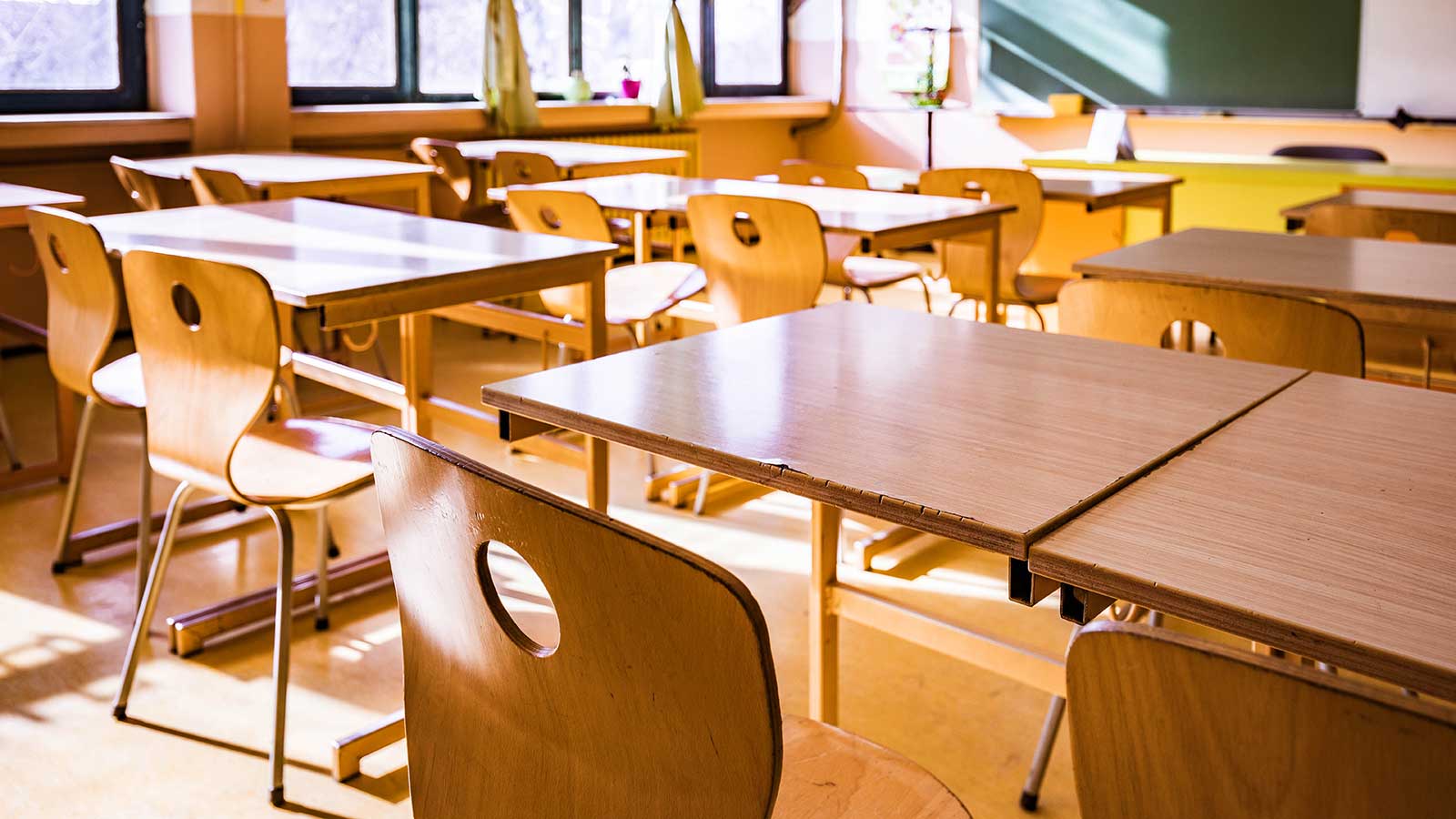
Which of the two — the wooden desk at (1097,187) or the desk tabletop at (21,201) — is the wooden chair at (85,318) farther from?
the wooden desk at (1097,187)

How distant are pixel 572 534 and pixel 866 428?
528 millimetres

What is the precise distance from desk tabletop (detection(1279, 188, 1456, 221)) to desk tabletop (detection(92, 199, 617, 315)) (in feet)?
5.86

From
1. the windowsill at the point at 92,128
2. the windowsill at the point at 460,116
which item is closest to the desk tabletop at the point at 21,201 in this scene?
the windowsill at the point at 92,128

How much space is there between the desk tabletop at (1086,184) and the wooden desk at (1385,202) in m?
0.68

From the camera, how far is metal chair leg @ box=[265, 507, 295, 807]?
198 cm

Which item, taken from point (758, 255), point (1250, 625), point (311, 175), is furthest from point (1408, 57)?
point (1250, 625)

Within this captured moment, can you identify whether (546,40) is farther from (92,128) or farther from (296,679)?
(296,679)

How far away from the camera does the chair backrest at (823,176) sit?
14.6ft

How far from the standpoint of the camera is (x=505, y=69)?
6234mm

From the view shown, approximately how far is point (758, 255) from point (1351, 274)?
142 centimetres

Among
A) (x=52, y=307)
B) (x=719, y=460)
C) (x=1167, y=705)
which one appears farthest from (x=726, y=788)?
(x=52, y=307)

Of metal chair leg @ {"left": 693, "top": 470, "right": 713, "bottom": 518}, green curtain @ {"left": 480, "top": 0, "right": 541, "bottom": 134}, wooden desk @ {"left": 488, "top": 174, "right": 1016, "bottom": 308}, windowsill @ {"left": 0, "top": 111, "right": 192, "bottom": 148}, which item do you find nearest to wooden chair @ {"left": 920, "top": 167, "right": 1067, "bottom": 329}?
Answer: wooden desk @ {"left": 488, "top": 174, "right": 1016, "bottom": 308}

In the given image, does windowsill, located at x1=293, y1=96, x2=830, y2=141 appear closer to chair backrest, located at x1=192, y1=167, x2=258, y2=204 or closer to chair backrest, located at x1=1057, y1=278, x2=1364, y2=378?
chair backrest, located at x1=192, y1=167, x2=258, y2=204

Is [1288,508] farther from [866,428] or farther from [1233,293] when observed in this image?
[1233,293]
